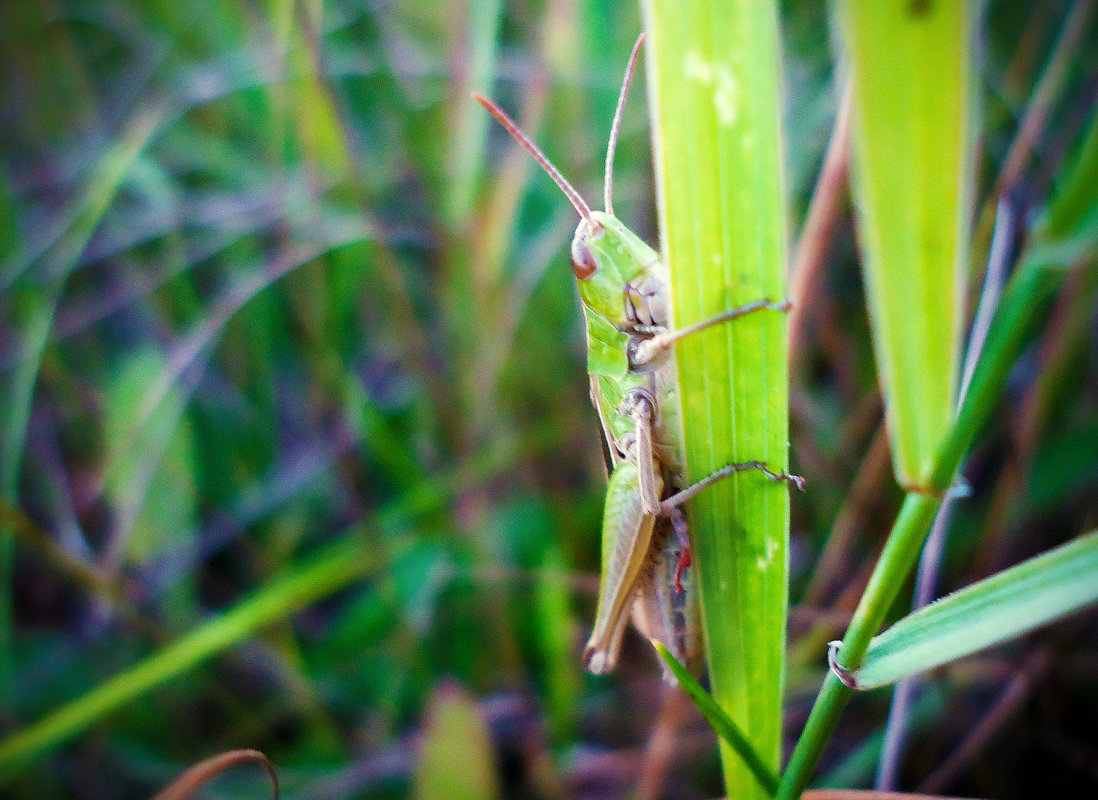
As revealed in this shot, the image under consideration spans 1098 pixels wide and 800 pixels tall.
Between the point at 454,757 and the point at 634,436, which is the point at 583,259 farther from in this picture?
the point at 454,757

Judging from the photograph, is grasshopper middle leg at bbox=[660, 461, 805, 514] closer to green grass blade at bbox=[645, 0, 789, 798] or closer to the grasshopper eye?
green grass blade at bbox=[645, 0, 789, 798]

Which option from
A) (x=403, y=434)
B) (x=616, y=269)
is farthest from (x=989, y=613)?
(x=403, y=434)

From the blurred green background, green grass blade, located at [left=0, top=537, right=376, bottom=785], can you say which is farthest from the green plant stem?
green grass blade, located at [left=0, top=537, right=376, bottom=785]

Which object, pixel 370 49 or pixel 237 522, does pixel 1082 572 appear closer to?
pixel 237 522

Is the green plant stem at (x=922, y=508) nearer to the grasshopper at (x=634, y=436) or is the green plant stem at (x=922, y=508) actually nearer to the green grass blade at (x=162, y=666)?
the grasshopper at (x=634, y=436)

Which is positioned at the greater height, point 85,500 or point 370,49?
point 370,49

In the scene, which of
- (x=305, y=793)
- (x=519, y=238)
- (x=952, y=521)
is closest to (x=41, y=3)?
(x=519, y=238)

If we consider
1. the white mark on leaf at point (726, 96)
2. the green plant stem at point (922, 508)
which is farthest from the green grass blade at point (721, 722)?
the white mark on leaf at point (726, 96)
